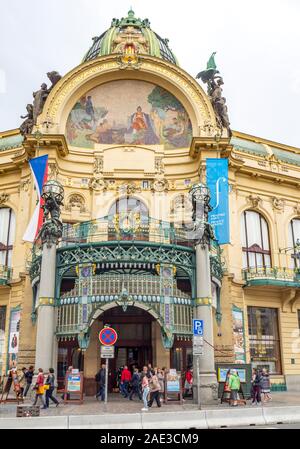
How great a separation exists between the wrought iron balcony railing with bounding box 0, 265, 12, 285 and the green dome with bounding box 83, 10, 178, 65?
1535cm

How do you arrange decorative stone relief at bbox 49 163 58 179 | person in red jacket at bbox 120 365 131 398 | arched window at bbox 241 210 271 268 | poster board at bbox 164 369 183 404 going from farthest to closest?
arched window at bbox 241 210 271 268 < decorative stone relief at bbox 49 163 58 179 < person in red jacket at bbox 120 365 131 398 < poster board at bbox 164 369 183 404

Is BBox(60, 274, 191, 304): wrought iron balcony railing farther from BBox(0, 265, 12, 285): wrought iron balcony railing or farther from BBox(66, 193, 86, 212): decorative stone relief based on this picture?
BBox(66, 193, 86, 212): decorative stone relief

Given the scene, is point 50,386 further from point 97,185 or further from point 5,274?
point 97,185

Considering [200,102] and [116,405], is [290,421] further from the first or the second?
[200,102]

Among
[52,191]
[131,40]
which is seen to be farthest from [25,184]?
[131,40]

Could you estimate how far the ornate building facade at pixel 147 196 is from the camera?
25219mm

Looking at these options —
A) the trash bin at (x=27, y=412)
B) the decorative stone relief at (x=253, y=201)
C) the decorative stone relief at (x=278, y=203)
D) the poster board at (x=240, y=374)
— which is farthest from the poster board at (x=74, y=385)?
the decorative stone relief at (x=278, y=203)

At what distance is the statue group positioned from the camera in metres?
29.9

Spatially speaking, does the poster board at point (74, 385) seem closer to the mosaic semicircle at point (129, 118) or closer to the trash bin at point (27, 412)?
the trash bin at point (27, 412)

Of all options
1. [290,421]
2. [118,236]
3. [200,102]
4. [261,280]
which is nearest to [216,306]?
[261,280]

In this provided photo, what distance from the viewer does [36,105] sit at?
3025 cm

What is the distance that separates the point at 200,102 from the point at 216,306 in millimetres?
13470

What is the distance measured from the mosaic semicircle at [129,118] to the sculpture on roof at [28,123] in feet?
7.55

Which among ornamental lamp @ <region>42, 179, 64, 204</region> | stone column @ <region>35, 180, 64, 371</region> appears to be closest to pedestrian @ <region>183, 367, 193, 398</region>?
stone column @ <region>35, 180, 64, 371</region>
